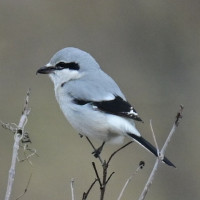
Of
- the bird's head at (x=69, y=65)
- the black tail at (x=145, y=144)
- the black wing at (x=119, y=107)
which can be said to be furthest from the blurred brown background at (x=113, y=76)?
the black tail at (x=145, y=144)

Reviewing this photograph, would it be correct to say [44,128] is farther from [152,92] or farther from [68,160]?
[152,92]

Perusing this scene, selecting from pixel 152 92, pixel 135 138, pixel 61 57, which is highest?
pixel 61 57

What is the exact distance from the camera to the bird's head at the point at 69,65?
11.1ft

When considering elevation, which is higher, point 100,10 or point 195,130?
point 100,10

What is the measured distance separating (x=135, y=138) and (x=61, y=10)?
179 inches

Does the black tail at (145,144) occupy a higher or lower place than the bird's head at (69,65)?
lower

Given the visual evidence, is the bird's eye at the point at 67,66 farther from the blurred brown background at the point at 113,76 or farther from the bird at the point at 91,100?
the blurred brown background at the point at 113,76

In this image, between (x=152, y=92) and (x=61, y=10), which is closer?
(x=152, y=92)

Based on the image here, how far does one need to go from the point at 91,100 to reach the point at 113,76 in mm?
3114

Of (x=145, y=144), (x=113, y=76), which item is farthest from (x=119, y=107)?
(x=113, y=76)

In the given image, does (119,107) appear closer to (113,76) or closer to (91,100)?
(91,100)

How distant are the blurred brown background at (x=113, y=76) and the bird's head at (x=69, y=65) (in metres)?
1.78

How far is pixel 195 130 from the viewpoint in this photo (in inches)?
233

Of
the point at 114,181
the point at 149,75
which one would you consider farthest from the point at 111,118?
the point at 149,75
